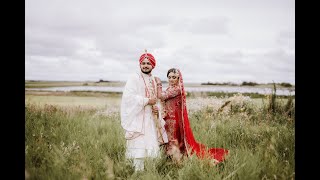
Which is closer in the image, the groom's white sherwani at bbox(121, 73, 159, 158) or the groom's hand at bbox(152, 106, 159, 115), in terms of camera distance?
the groom's white sherwani at bbox(121, 73, 159, 158)

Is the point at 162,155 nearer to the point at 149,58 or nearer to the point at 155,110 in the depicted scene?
the point at 155,110

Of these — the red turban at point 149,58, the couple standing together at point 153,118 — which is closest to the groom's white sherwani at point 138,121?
the couple standing together at point 153,118

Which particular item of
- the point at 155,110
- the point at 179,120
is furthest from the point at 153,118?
the point at 179,120

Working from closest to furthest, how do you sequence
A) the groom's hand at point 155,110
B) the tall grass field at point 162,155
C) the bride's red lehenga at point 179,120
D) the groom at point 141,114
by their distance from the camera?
1. the tall grass field at point 162,155
2. the groom at point 141,114
3. the groom's hand at point 155,110
4. the bride's red lehenga at point 179,120

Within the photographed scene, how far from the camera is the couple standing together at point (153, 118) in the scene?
469cm

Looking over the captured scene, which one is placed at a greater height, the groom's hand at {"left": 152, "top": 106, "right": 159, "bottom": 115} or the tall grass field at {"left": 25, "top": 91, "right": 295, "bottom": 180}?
the groom's hand at {"left": 152, "top": 106, "right": 159, "bottom": 115}

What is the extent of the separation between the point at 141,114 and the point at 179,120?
27.5 inches

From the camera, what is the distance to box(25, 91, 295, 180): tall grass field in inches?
153

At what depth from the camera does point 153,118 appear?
4.89m

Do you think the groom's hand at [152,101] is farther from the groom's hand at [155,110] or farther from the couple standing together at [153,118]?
the groom's hand at [155,110]

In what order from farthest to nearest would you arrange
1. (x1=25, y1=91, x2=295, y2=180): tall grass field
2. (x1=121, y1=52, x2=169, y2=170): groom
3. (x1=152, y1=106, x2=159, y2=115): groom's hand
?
(x1=152, y1=106, x2=159, y2=115): groom's hand → (x1=121, y1=52, x2=169, y2=170): groom → (x1=25, y1=91, x2=295, y2=180): tall grass field

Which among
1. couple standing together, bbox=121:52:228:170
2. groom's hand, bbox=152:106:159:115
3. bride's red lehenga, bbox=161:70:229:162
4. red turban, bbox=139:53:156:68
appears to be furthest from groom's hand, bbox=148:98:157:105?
red turban, bbox=139:53:156:68

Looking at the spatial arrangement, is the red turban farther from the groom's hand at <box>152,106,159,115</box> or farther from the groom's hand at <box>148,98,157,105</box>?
the groom's hand at <box>152,106,159,115</box>
